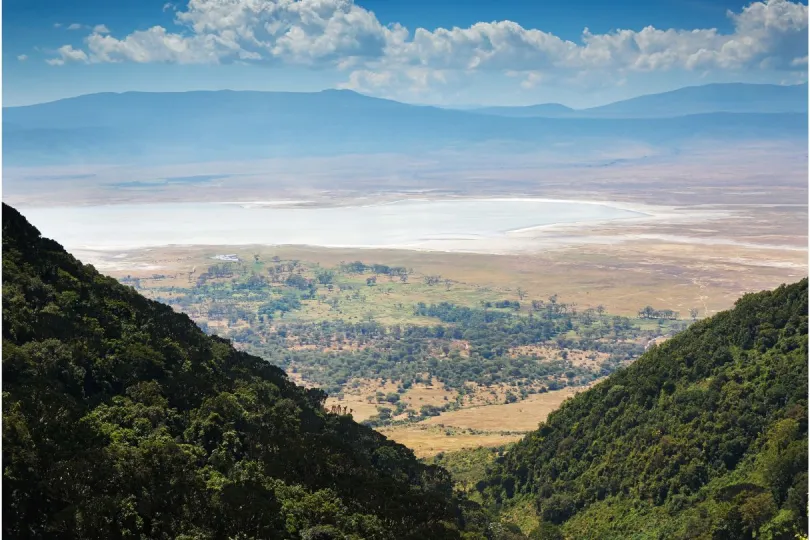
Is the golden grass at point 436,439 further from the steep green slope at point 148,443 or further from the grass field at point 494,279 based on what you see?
the steep green slope at point 148,443

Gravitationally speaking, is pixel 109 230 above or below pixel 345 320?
above

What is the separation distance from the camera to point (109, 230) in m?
194

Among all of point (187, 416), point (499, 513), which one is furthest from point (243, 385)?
point (499, 513)

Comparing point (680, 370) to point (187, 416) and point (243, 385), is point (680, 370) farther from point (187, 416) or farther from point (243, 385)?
point (187, 416)

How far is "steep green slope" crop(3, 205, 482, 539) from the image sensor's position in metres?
17.4

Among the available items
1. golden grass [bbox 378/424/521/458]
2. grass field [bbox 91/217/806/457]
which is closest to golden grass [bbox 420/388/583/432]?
golden grass [bbox 378/424/521/458]

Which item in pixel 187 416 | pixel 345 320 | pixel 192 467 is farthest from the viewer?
pixel 345 320

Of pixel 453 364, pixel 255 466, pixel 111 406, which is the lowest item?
pixel 453 364

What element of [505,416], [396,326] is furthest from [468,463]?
[396,326]

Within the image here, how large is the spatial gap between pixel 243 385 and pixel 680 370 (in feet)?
66.7

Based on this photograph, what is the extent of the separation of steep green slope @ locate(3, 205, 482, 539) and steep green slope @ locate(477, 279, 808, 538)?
682 centimetres

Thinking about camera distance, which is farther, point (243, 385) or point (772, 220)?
point (772, 220)

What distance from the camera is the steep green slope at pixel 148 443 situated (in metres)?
17.4

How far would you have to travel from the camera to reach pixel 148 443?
68.7ft
